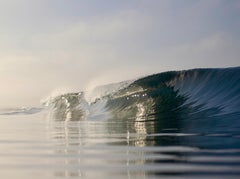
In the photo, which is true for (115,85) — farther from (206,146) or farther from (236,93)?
(206,146)

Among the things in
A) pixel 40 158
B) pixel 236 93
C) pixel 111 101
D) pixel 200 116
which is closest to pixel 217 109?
pixel 200 116

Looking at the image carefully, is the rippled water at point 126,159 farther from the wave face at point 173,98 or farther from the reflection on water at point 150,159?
the wave face at point 173,98

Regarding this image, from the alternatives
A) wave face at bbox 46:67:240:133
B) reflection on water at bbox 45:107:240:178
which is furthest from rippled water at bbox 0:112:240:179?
wave face at bbox 46:67:240:133

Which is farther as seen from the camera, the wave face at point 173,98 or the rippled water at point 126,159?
the wave face at point 173,98

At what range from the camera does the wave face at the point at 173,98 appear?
1190cm

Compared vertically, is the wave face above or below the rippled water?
above

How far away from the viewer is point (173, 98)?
1419 cm

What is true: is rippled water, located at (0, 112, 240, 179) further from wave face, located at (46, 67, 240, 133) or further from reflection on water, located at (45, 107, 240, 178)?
wave face, located at (46, 67, 240, 133)

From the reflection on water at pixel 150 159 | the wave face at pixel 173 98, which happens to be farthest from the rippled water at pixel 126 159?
the wave face at pixel 173 98

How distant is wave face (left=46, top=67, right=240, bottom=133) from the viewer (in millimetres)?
11898

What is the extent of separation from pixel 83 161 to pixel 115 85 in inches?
616

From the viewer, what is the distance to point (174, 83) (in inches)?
611

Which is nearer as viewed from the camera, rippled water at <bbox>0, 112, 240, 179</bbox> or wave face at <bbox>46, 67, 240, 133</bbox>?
rippled water at <bbox>0, 112, 240, 179</bbox>

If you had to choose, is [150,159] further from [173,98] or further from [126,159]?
[173,98]
